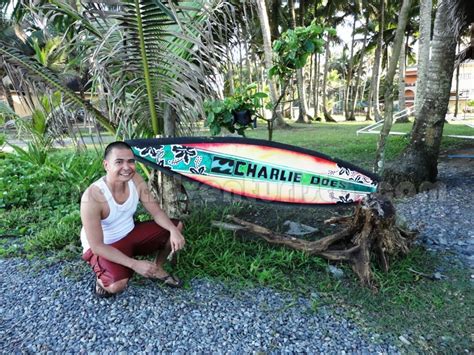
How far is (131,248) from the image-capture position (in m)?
2.77

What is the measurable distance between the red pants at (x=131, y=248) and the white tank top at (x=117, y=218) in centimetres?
5

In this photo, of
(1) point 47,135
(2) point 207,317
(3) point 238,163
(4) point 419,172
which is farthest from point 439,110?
(1) point 47,135

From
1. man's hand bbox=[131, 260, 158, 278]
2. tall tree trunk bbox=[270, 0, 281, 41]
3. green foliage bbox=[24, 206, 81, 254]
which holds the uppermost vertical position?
tall tree trunk bbox=[270, 0, 281, 41]

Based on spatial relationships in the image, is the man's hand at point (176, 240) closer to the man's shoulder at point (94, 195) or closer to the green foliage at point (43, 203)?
the man's shoulder at point (94, 195)

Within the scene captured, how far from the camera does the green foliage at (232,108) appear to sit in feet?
10.7

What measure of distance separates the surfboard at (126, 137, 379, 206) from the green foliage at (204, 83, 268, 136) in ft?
1.01

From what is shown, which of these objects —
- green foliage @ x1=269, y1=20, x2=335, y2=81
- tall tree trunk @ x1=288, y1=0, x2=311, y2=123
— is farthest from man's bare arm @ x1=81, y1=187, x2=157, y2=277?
tall tree trunk @ x1=288, y1=0, x2=311, y2=123

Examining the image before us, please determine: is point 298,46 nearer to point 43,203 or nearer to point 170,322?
point 170,322

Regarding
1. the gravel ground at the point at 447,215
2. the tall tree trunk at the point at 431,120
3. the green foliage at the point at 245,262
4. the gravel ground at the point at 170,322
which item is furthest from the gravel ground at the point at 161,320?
the tall tree trunk at the point at 431,120

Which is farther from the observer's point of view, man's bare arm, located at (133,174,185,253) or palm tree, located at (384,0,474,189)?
palm tree, located at (384,0,474,189)

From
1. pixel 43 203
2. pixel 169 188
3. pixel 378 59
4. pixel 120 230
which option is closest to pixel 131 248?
pixel 120 230

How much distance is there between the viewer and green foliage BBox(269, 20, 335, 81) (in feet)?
10.7

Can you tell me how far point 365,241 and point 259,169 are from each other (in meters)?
1.15

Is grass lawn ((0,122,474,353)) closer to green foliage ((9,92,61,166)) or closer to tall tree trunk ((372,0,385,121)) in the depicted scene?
green foliage ((9,92,61,166))
